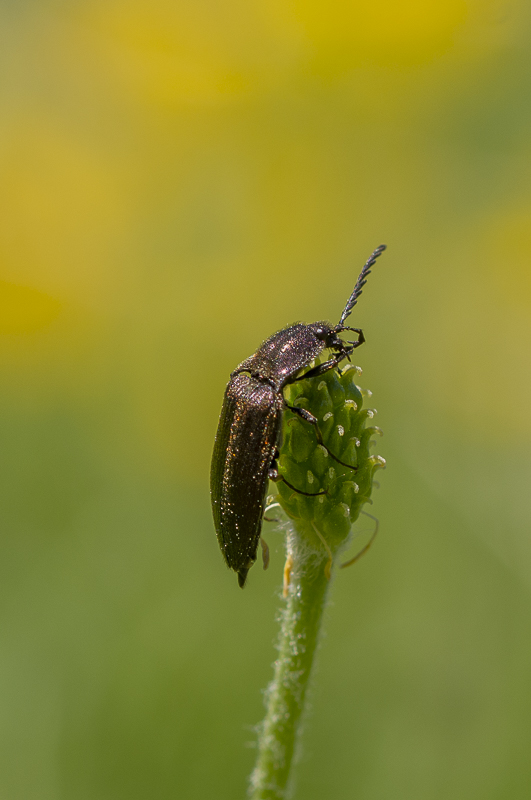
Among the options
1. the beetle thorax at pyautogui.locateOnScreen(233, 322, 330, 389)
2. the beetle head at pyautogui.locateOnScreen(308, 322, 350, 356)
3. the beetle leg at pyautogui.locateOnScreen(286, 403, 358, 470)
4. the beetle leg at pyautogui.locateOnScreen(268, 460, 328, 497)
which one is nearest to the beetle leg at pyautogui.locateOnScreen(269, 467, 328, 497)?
the beetle leg at pyautogui.locateOnScreen(268, 460, 328, 497)

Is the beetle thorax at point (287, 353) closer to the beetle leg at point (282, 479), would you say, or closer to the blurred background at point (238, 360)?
the beetle leg at point (282, 479)

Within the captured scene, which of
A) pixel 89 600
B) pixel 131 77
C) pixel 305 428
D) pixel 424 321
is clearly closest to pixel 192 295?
pixel 424 321

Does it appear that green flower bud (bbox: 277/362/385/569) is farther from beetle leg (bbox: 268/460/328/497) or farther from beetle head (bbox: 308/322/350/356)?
beetle head (bbox: 308/322/350/356)

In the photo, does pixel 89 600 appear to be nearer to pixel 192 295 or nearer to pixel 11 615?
pixel 11 615

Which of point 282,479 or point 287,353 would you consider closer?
point 282,479

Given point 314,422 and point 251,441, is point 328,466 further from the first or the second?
point 251,441

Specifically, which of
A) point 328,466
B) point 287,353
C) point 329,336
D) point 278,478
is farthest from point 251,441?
point 329,336
